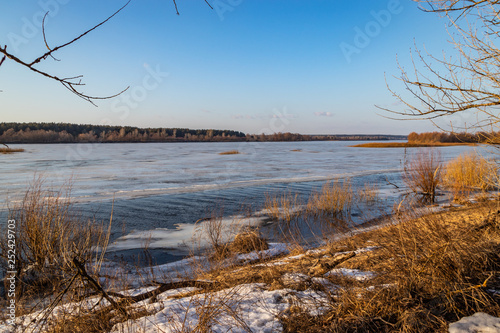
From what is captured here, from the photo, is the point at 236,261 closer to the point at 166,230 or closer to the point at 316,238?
the point at 316,238

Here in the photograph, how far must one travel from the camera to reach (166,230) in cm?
854

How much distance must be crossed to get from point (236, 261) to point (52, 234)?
3448 mm

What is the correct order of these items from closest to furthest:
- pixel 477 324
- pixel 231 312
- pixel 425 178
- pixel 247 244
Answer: pixel 477 324 → pixel 231 312 → pixel 247 244 → pixel 425 178

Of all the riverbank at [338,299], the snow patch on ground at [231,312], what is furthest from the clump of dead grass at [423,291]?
the snow patch on ground at [231,312]

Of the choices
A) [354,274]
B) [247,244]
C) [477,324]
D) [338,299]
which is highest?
[477,324]

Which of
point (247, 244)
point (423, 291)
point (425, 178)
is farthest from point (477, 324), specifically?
point (425, 178)

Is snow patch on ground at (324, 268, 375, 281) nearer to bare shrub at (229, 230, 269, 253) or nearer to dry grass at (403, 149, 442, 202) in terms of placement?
bare shrub at (229, 230, 269, 253)

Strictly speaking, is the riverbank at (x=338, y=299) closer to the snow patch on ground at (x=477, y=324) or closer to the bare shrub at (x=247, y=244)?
the snow patch on ground at (x=477, y=324)

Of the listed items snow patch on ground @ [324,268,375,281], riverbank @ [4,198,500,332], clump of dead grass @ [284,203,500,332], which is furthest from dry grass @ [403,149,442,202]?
clump of dead grass @ [284,203,500,332]

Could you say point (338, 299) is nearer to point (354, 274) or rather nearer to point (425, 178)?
point (354, 274)

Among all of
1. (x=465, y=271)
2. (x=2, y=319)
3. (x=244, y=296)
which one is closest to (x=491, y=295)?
(x=465, y=271)

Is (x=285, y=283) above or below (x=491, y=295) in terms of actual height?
below

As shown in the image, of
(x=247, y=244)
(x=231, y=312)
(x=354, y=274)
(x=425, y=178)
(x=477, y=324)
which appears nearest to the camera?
(x=477, y=324)

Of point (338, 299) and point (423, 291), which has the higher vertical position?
point (423, 291)
